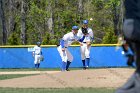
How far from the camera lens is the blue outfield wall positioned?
2622cm

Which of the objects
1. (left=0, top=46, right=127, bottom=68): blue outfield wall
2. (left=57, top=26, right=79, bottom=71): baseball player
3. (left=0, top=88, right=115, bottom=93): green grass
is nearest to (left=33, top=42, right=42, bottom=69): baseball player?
(left=0, top=46, right=127, bottom=68): blue outfield wall

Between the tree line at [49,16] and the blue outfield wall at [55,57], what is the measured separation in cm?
1906

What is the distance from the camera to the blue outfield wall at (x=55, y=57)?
86.0ft

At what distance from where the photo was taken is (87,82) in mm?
12055

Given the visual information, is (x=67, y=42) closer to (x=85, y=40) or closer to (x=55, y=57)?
(x=85, y=40)

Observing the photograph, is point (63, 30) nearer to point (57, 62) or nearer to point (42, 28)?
point (42, 28)

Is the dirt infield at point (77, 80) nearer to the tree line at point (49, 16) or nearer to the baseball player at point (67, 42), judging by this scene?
the baseball player at point (67, 42)

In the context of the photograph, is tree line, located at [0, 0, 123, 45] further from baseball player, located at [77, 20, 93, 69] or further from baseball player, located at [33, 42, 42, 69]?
baseball player, located at [77, 20, 93, 69]

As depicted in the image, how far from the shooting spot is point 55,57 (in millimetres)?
26766

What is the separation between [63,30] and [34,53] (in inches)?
1054

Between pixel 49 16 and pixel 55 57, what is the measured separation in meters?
22.5

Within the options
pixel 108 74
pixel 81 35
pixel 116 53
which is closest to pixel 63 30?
pixel 116 53

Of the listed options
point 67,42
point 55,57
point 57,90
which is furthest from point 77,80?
point 55,57

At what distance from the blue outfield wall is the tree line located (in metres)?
19.1
